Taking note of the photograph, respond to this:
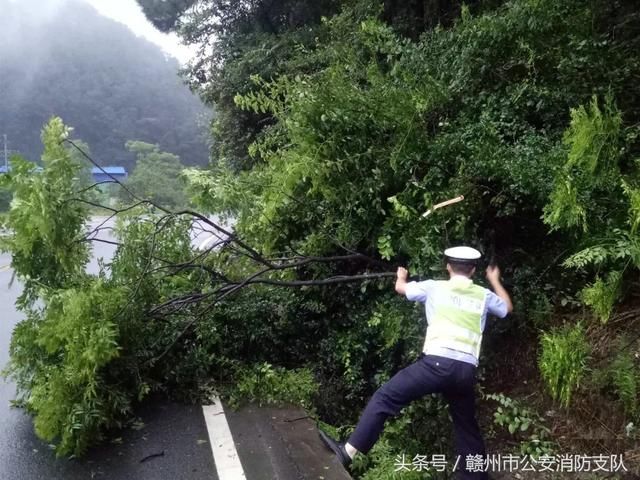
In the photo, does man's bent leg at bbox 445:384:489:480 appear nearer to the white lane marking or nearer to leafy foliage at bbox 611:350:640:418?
leafy foliage at bbox 611:350:640:418

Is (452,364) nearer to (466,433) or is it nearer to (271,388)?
(466,433)

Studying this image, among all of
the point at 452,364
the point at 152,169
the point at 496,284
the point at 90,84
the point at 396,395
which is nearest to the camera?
the point at 452,364

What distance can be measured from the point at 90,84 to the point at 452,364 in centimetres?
7390

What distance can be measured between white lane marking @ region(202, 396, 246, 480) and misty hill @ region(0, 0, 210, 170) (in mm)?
40079

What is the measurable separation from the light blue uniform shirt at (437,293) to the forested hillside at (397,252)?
479 millimetres

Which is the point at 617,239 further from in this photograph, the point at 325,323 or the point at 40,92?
the point at 40,92

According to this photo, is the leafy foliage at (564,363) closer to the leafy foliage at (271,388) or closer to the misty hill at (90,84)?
the leafy foliage at (271,388)

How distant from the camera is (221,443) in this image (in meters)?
4.40

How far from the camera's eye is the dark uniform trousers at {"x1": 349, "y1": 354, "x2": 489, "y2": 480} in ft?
11.6

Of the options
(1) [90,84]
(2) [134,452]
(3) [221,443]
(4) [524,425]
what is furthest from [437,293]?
(1) [90,84]

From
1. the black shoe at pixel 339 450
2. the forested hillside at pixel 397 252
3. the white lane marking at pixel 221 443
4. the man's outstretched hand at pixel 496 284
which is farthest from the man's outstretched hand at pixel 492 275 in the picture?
the white lane marking at pixel 221 443

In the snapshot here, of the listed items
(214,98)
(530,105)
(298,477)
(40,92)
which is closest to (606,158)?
(530,105)

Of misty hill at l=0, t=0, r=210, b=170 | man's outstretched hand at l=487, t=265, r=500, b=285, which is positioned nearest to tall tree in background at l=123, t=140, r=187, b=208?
misty hill at l=0, t=0, r=210, b=170

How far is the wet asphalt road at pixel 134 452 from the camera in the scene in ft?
13.2
